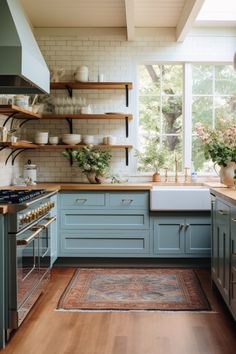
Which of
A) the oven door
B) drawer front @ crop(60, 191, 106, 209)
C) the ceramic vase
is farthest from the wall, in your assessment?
the oven door

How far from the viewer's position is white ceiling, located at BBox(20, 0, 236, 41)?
462 cm

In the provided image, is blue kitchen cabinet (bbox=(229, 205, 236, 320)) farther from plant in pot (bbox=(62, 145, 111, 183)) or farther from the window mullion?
the window mullion

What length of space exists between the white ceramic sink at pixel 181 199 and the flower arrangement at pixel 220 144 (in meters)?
0.52

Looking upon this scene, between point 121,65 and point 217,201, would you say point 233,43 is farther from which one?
point 217,201

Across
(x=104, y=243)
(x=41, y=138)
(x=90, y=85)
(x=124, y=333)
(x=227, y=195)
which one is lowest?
(x=124, y=333)

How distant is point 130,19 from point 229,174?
1965mm

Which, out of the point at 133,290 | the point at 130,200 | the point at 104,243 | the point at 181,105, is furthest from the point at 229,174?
the point at 181,105

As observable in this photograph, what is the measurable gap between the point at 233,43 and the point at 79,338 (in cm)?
404

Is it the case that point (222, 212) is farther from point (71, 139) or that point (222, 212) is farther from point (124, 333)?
point (71, 139)

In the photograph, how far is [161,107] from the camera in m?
5.60

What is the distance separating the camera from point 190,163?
219 inches

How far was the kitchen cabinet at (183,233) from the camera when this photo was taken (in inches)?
190

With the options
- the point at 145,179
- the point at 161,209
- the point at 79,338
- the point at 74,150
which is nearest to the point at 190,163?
the point at 145,179

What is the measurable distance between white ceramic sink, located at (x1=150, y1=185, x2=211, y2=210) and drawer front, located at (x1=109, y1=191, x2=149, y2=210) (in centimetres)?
11
